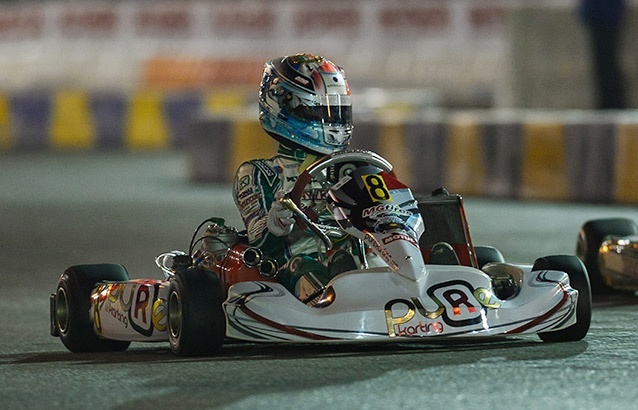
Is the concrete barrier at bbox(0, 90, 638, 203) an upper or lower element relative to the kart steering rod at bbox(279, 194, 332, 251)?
lower

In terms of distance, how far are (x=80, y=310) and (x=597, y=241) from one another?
8.57 ft

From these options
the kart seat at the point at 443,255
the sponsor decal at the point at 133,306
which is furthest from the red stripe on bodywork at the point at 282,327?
the kart seat at the point at 443,255

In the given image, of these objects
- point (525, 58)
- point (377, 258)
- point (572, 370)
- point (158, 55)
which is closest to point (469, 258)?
point (377, 258)

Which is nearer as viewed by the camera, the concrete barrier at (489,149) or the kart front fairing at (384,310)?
the kart front fairing at (384,310)

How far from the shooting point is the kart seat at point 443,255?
6.12 metres

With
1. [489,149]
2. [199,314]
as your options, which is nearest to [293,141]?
[199,314]

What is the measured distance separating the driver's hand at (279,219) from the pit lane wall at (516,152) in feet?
22.4

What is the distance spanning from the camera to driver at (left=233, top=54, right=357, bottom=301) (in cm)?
620

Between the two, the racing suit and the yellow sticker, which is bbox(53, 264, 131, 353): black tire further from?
the yellow sticker

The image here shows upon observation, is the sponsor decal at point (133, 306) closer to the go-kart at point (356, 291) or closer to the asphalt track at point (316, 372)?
the go-kart at point (356, 291)

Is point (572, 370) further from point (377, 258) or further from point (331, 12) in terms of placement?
point (331, 12)

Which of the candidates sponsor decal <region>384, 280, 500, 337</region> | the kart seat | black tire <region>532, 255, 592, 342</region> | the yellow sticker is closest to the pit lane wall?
black tire <region>532, 255, 592, 342</region>

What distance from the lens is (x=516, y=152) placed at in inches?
528

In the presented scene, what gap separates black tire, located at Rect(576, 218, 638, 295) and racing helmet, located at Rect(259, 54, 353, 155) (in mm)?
1905
